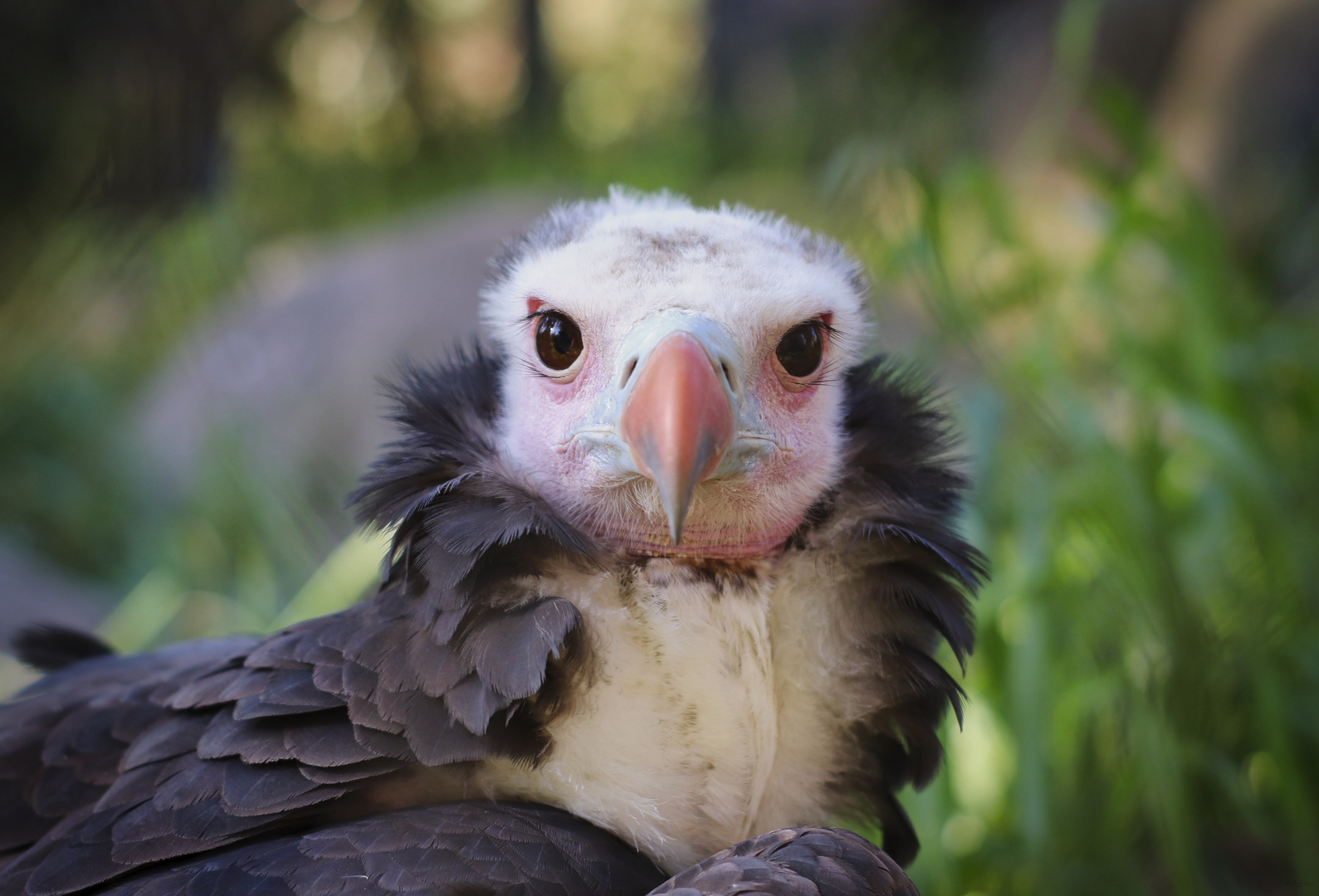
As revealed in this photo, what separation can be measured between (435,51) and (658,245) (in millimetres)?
8426

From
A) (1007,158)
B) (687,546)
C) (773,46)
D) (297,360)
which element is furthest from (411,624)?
(773,46)

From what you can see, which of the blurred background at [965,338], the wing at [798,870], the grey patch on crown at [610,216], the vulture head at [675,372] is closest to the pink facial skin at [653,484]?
the vulture head at [675,372]

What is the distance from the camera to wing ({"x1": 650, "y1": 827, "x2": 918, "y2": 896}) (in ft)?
2.84

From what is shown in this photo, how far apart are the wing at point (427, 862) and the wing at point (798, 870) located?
89 mm

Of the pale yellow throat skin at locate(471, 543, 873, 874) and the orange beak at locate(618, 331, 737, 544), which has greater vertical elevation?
the orange beak at locate(618, 331, 737, 544)

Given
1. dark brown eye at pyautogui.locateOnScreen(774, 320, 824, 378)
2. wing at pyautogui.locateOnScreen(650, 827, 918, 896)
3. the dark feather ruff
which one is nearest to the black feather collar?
the dark feather ruff

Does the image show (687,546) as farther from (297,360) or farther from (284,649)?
(297,360)

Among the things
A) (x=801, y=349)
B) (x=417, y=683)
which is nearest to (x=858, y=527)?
(x=801, y=349)

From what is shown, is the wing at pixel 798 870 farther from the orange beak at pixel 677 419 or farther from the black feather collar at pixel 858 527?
the orange beak at pixel 677 419

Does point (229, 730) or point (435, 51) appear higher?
point (435, 51)

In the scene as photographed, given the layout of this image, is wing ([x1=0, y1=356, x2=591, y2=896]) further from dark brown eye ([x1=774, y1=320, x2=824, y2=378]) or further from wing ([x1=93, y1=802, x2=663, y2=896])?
dark brown eye ([x1=774, y1=320, x2=824, y2=378])

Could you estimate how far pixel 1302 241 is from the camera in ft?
11.1

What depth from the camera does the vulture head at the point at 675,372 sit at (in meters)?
1.00

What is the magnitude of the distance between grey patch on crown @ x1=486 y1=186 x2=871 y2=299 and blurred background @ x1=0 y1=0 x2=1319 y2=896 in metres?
0.79
